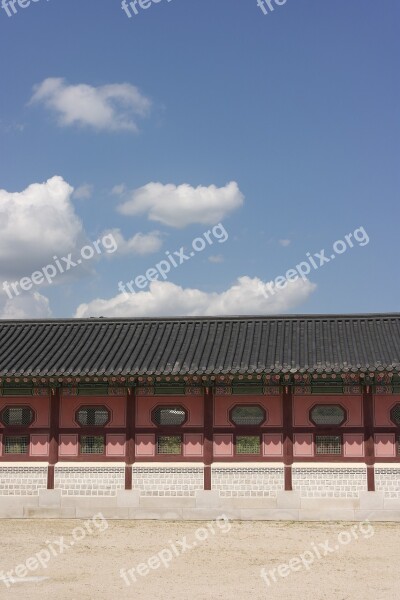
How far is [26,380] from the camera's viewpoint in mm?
18594

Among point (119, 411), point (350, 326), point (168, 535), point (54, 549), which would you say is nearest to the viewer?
point (54, 549)

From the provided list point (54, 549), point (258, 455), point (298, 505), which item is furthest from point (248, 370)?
point (54, 549)

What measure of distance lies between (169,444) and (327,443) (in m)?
4.55

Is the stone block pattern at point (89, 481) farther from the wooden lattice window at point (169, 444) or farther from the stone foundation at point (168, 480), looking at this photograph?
the wooden lattice window at point (169, 444)

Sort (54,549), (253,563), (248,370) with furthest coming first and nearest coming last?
(248,370), (54,549), (253,563)

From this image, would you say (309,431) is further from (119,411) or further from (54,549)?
(54,549)

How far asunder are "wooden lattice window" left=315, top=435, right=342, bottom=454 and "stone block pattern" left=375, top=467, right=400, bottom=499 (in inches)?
49.2

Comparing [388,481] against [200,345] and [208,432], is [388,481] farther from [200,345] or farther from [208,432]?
[200,345]

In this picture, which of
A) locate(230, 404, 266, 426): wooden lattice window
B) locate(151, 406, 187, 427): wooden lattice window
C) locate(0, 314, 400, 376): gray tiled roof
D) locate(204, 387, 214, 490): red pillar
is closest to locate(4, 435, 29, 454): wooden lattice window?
locate(0, 314, 400, 376): gray tiled roof

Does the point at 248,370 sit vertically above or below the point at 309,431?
above

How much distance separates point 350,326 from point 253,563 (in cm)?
938

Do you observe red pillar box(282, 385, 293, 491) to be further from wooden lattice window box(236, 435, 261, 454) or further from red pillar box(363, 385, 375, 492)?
red pillar box(363, 385, 375, 492)

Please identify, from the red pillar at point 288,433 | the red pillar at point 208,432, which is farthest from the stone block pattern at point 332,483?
the red pillar at point 208,432

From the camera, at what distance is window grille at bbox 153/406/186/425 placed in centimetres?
1906
